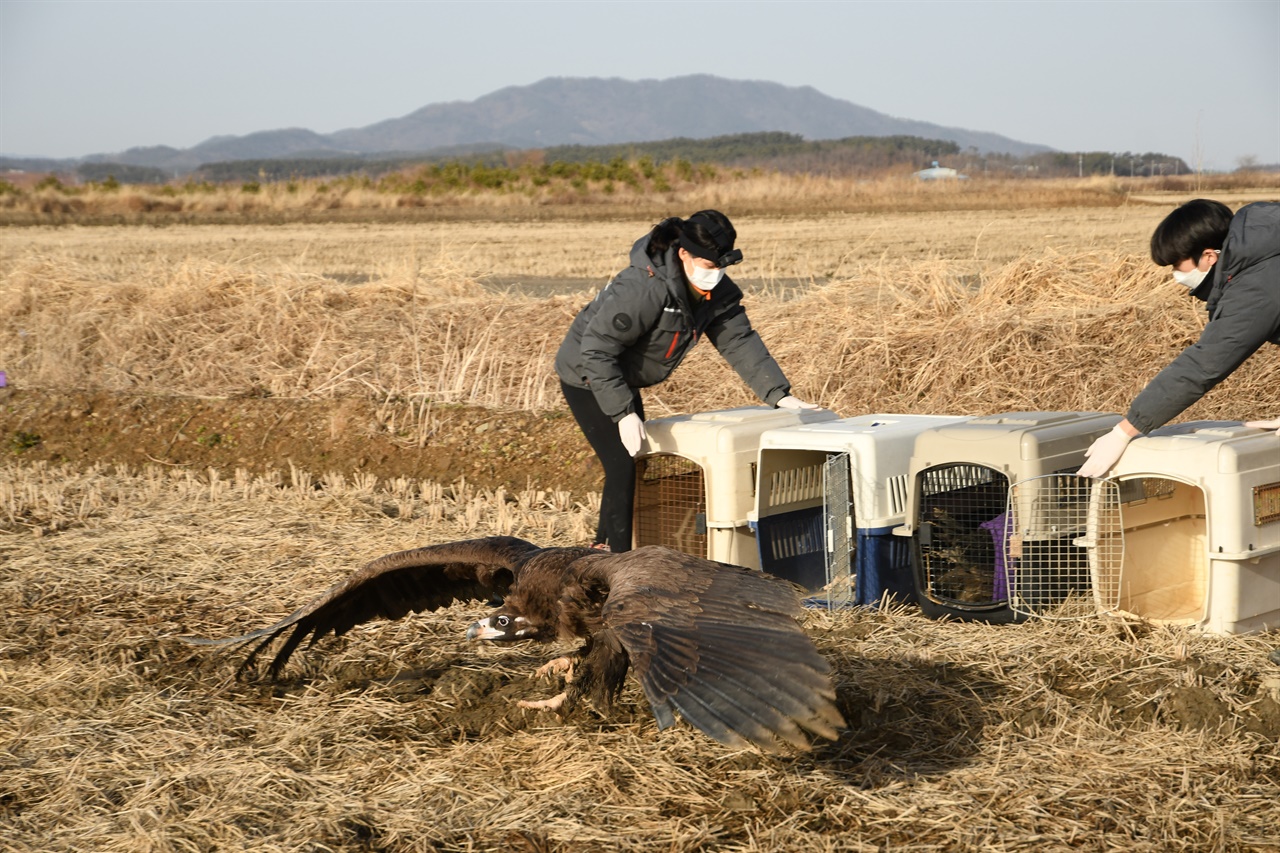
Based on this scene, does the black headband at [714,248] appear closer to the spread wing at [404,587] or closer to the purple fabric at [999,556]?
the spread wing at [404,587]

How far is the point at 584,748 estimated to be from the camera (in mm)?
4020

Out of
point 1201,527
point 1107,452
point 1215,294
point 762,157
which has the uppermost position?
point 762,157

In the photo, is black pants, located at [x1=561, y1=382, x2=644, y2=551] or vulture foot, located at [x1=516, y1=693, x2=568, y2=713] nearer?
vulture foot, located at [x1=516, y1=693, x2=568, y2=713]

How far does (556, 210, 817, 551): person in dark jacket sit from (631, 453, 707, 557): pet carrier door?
404 mm

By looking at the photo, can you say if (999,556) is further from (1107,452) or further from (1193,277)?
(1193,277)

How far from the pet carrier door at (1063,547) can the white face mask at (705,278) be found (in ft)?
4.96

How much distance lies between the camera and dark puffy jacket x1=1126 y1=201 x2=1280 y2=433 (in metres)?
4.26

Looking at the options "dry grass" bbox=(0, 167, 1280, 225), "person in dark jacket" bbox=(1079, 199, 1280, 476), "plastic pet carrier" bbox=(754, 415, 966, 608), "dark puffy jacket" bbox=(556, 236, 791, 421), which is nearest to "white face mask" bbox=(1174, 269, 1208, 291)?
"person in dark jacket" bbox=(1079, 199, 1280, 476)

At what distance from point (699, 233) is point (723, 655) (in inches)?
88.2

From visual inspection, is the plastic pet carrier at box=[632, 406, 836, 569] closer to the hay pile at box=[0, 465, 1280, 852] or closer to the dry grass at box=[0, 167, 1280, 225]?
the hay pile at box=[0, 465, 1280, 852]

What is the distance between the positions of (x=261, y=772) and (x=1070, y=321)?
7.29m

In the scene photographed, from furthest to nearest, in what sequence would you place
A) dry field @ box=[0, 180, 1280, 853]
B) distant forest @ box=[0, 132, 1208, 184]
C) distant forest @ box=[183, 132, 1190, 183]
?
distant forest @ box=[183, 132, 1190, 183], distant forest @ box=[0, 132, 1208, 184], dry field @ box=[0, 180, 1280, 853]

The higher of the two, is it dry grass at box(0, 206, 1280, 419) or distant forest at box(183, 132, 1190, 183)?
distant forest at box(183, 132, 1190, 183)

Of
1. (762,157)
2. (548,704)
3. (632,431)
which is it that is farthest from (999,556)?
(762,157)
